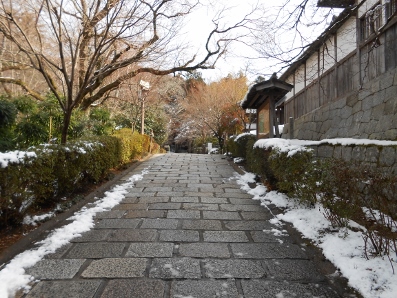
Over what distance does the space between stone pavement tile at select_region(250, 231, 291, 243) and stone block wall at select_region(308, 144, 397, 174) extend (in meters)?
1.40

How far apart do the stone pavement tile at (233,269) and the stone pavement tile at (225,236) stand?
0.61 meters

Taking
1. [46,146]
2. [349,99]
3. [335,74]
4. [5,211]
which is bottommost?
[5,211]

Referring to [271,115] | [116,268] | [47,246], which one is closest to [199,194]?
[47,246]

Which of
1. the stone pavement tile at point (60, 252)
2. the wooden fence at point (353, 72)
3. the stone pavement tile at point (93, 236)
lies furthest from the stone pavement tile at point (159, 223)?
the wooden fence at point (353, 72)

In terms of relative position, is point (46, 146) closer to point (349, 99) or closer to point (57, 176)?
point (57, 176)

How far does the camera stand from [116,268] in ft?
9.04

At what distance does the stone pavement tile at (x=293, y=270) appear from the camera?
8.61ft

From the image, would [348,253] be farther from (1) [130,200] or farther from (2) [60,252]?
(1) [130,200]

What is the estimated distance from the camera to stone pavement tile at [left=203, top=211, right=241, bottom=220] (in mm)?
4527

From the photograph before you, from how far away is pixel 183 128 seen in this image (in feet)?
92.3

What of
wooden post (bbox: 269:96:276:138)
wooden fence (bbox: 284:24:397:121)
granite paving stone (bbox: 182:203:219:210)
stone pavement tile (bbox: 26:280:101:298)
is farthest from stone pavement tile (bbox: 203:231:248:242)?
wooden post (bbox: 269:96:276:138)

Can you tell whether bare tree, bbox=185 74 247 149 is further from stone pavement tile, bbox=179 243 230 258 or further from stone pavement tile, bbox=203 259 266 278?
stone pavement tile, bbox=203 259 266 278

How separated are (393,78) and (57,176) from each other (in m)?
6.85

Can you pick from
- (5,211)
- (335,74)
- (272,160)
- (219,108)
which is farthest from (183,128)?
(5,211)
